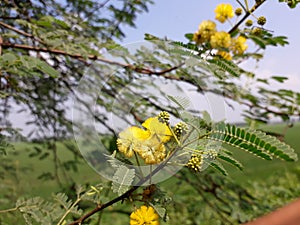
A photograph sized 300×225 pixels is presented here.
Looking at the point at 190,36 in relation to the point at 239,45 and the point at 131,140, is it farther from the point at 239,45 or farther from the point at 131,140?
the point at 131,140

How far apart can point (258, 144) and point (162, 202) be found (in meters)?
0.18

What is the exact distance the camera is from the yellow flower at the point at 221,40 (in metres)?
1.01

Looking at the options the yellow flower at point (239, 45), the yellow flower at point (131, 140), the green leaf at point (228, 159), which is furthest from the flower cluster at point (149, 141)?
the yellow flower at point (239, 45)

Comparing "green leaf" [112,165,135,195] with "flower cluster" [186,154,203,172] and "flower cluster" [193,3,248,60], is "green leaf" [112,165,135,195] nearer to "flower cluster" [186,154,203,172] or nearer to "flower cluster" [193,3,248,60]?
"flower cluster" [186,154,203,172]

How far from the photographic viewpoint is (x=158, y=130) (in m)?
0.57

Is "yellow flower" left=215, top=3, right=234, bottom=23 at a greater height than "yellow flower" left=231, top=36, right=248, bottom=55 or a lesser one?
greater

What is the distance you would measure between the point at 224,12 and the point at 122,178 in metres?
0.67

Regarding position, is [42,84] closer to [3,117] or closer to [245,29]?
[3,117]

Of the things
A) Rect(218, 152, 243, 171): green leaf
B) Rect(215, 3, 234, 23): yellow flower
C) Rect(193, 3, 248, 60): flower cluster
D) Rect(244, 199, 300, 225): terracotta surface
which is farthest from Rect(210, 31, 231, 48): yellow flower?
Rect(244, 199, 300, 225): terracotta surface

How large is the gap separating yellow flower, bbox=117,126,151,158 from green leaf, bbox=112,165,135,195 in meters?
0.03

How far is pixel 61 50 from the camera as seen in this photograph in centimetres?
170

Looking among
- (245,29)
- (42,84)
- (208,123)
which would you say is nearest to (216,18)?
(245,29)

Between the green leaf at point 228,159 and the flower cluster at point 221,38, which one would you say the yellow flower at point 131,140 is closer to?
the green leaf at point 228,159

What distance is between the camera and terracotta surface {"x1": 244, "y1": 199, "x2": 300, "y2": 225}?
265 mm
